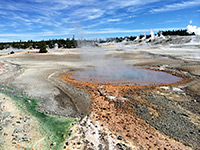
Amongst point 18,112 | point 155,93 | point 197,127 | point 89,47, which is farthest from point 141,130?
point 89,47

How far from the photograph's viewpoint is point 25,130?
7.01 meters

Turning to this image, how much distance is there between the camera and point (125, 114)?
8398 mm

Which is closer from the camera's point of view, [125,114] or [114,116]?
[114,116]

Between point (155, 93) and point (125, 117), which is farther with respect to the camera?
point (155, 93)

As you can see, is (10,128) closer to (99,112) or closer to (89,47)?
(99,112)

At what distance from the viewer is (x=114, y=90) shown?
11914mm

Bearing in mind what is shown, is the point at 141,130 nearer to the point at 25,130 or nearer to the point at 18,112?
the point at 25,130

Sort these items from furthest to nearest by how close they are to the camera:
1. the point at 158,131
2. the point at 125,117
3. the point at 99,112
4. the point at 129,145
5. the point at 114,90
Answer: the point at 114,90 → the point at 99,112 → the point at 125,117 → the point at 158,131 → the point at 129,145

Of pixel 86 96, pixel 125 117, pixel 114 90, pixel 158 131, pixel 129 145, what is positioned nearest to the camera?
pixel 129 145

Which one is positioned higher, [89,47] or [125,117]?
[89,47]

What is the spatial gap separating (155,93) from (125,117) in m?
4.11

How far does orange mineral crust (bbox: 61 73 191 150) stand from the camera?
6250 millimetres

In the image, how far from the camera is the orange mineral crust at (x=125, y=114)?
625cm

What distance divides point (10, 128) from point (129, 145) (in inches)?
204
